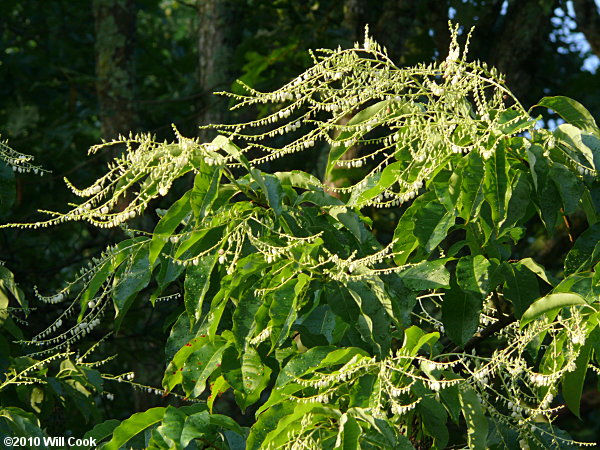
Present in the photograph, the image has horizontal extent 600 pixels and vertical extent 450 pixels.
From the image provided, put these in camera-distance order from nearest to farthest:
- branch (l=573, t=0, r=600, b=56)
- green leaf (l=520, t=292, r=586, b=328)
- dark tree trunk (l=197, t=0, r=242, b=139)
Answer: green leaf (l=520, t=292, r=586, b=328)
branch (l=573, t=0, r=600, b=56)
dark tree trunk (l=197, t=0, r=242, b=139)

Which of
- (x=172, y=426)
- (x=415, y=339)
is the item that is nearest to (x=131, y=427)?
(x=172, y=426)

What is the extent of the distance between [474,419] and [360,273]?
1.27 feet

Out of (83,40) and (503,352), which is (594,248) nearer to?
(503,352)

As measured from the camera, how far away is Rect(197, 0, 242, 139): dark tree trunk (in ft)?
18.1

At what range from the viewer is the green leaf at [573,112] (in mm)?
2145

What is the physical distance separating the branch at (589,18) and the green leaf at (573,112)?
338 centimetres

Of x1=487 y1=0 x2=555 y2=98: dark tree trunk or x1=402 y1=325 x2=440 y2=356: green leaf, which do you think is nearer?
x1=402 y1=325 x2=440 y2=356: green leaf

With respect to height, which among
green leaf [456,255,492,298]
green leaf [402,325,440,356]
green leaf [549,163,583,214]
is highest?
green leaf [549,163,583,214]

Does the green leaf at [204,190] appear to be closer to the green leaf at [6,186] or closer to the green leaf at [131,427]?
the green leaf at [131,427]

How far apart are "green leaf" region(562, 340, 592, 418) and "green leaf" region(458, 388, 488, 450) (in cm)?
25

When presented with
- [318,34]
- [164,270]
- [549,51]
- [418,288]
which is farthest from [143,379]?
[549,51]

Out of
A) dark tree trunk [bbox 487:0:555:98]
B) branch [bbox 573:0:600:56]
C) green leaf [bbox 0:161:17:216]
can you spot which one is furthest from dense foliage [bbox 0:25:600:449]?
branch [bbox 573:0:600:56]

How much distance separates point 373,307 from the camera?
1.86 m

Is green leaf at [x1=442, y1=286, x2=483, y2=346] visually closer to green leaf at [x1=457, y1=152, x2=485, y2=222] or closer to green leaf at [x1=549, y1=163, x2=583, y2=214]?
green leaf at [x1=457, y1=152, x2=485, y2=222]
